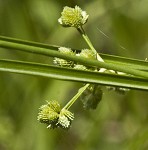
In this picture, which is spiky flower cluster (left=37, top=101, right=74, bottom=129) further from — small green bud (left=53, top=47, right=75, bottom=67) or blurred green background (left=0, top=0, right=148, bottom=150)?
blurred green background (left=0, top=0, right=148, bottom=150)

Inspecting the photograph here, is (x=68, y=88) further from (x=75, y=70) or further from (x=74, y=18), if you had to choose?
(x=75, y=70)

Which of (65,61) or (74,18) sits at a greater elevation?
(74,18)

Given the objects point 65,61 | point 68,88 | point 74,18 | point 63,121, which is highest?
point 68,88

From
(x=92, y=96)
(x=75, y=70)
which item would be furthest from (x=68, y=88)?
(x=75, y=70)

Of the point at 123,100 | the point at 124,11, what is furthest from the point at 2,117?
the point at 124,11

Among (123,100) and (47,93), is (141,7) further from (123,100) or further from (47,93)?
(47,93)

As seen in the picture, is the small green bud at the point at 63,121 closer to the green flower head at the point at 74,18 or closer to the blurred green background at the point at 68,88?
the green flower head at the point at 74,18

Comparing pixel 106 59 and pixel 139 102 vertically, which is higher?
pixel 139 102
